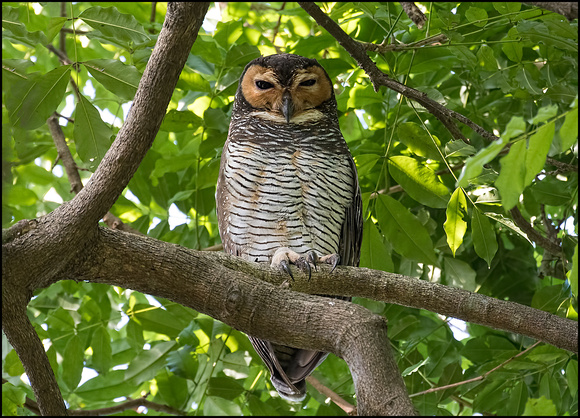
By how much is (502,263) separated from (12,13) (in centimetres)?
251

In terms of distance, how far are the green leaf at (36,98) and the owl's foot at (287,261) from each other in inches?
37.3

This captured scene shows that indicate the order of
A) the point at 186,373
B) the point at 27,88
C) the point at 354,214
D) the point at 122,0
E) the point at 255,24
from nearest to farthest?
the point at 27,88 → the point at 186,373 → the point at 354,214 → the point at 122,0 → the point at 255,24

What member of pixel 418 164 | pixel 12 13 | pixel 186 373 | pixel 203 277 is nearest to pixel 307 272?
pixel 203 277

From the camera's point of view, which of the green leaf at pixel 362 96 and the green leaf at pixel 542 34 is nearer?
the green leaf at pixel 542 34

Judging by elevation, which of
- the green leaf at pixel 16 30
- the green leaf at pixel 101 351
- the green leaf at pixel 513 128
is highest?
the green leaf at pixel 16 30

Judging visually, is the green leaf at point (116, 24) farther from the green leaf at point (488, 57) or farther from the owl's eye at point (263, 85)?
the green leaf at point (488, 57)

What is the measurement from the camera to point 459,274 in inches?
119

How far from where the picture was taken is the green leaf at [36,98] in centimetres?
221

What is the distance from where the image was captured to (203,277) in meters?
1.82

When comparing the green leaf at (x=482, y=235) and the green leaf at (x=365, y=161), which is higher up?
A: the green leaf at (x=365, y=161)

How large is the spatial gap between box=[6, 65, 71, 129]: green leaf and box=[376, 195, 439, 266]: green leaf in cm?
131

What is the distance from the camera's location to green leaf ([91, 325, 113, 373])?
9.96 ft

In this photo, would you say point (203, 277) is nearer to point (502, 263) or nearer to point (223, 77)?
point (223, 77)

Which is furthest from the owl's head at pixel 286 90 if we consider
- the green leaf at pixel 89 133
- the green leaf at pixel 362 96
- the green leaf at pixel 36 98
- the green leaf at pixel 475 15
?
the green leaf at pixel 36 98
